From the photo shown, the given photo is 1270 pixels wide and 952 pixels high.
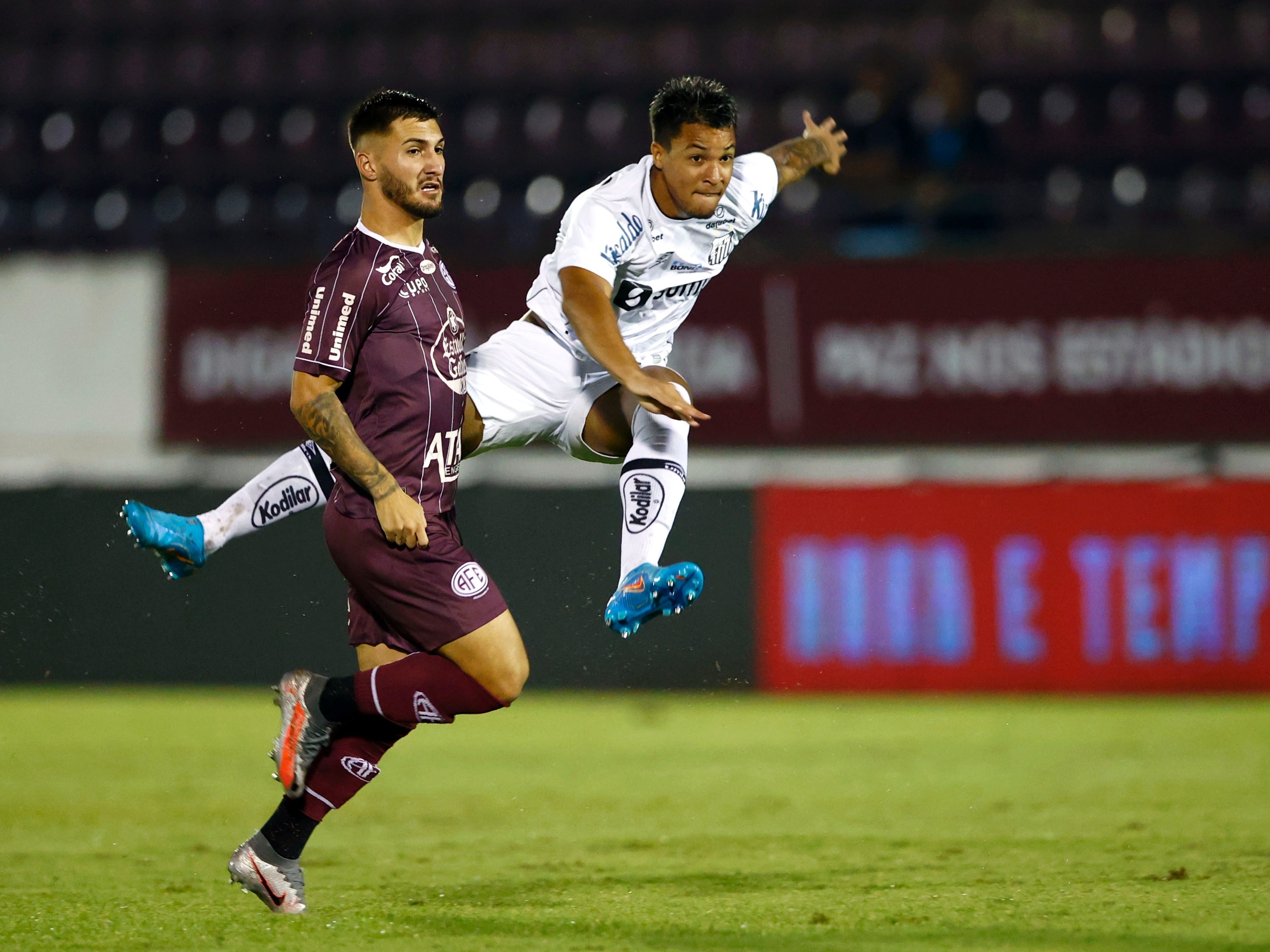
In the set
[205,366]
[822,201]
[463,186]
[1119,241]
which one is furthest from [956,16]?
[205,366]

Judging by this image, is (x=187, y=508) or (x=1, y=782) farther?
(x=187, y=508)

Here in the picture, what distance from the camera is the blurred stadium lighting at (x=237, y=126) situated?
36.2ft

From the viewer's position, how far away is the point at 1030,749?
25.6ft

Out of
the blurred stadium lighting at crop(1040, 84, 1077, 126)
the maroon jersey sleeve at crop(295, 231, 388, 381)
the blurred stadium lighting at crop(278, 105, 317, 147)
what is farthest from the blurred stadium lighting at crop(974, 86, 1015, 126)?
the maroon jersey sleeve at crop(295, 231, 388, 381)

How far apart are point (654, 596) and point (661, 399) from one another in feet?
1.74

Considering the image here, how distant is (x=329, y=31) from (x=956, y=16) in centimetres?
434

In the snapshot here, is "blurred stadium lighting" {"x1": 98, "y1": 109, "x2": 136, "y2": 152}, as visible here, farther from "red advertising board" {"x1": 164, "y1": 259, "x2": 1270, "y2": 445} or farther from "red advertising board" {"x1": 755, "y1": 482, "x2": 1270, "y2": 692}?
"red advertising board" {"x1": 755, "y1": 482, "x2": 1270, "y2": 692}

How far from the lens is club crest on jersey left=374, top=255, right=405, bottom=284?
4297 mm

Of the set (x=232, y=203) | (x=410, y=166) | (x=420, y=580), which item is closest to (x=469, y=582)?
(x=420, y=580)

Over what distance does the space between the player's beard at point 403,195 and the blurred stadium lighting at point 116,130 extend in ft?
24.2

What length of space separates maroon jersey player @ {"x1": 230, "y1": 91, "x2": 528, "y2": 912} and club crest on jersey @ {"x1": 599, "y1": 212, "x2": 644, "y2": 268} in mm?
499

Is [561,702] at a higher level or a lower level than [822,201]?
lower

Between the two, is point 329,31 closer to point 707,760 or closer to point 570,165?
point 570,165

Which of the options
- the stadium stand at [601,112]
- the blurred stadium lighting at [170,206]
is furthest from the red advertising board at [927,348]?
the blurred stadium lighting at [170,206]
